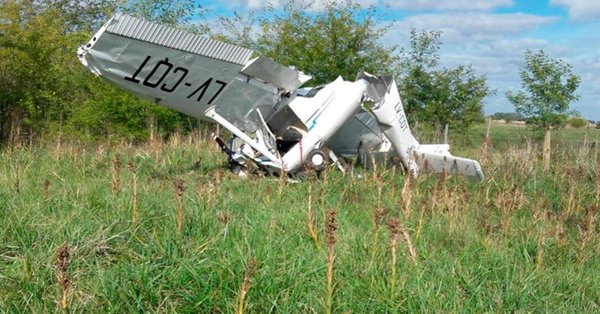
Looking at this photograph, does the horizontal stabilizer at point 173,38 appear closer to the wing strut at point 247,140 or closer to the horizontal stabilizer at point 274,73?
the horizontal stabilizer at point 274,73

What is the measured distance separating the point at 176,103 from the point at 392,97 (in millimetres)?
3535

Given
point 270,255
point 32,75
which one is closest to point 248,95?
point 270,255

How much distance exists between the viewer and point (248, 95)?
33.6ft

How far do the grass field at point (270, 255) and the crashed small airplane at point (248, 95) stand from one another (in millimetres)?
2532

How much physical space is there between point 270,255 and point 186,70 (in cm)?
554

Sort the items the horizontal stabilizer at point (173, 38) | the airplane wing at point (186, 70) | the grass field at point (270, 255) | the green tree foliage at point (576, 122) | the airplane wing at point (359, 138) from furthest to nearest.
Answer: the green tree foliage at point (576, 122)
the airplane wing at point (359, 138)
the airplane wing at point (186, 70)
the horizontal stabilizer at point (173, 38)
the grass field at point (270, 255)

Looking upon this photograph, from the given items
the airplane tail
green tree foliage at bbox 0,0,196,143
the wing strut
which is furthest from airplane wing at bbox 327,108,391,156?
green tree foliage at bbox 0,0,196,143

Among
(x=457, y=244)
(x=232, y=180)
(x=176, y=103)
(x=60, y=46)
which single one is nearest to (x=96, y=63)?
(x=176, y=103)

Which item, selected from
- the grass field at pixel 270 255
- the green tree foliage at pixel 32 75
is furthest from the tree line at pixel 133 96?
the grass field at pixel 270 255

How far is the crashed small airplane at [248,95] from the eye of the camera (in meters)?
8.79

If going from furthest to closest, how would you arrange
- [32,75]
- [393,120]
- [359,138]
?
[32,75]
[359,138]
[393,120]

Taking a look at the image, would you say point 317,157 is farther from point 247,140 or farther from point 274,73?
point 274,73

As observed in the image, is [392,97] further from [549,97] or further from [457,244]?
[549,97]

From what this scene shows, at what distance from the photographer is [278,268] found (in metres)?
4.18
